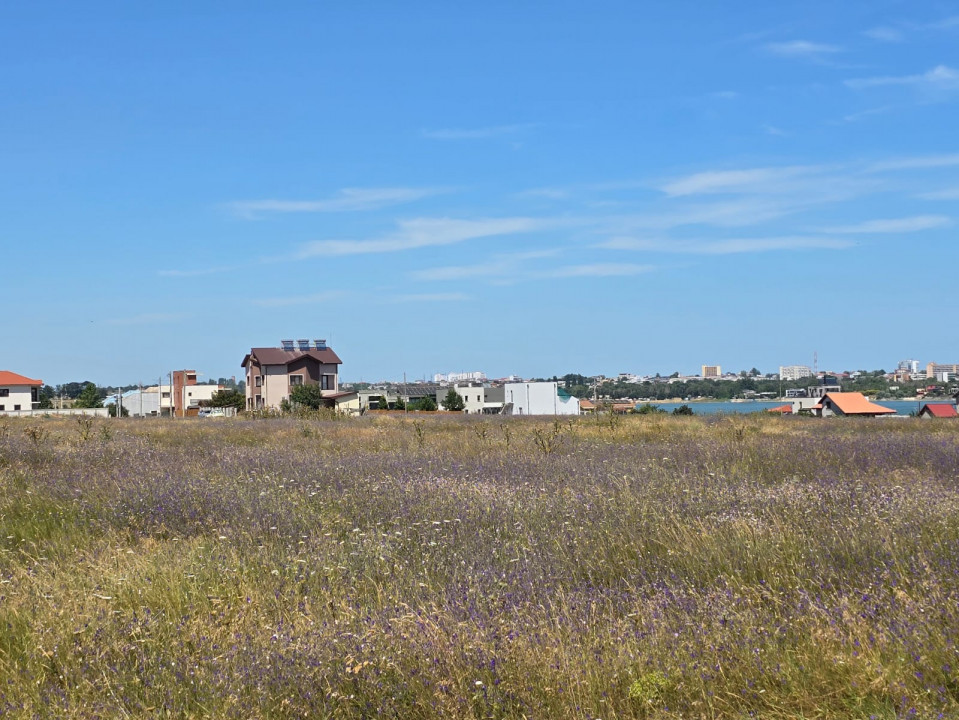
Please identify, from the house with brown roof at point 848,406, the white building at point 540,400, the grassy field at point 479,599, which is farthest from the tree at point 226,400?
the grassy field at point 479,599

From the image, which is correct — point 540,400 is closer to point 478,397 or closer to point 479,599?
point 478,397

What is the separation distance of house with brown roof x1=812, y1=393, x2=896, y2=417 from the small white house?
9019cm

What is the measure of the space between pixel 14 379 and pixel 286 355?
4227cm

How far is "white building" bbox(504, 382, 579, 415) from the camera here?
85731 mm

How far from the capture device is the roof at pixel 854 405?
66.1 m

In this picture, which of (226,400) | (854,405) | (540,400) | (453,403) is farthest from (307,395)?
(854,405)

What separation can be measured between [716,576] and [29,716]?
354cm

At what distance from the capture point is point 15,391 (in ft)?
351

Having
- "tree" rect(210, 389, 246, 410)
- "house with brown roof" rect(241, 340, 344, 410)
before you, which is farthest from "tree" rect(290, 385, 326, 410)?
"tree" rect(210, 389, 246, 410)

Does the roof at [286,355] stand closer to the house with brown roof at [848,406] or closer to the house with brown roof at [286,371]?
the house with brown roof at [286,371]

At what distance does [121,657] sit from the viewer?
14.1 feet

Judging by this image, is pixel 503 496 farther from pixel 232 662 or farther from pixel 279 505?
pixel 232 662

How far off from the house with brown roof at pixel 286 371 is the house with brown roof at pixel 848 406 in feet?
148

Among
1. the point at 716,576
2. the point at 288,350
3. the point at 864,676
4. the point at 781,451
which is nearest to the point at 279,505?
the point at 716,576
